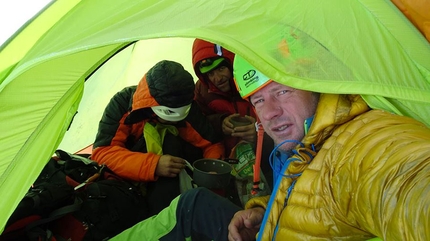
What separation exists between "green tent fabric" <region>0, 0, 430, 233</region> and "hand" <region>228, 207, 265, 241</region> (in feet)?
1.49

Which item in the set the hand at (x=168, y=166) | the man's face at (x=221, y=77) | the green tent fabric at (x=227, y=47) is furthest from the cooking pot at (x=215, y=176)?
the green tent fabric at (x=227, y=47)

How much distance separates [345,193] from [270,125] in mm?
455

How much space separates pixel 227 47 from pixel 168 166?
888 mm

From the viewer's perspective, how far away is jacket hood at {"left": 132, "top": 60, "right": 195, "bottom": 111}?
1.65 meters

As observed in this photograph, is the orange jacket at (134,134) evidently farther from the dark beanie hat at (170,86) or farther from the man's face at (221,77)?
the man's face at (221,77)

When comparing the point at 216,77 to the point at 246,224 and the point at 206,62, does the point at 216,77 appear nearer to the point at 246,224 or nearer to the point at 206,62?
the point at 206,62

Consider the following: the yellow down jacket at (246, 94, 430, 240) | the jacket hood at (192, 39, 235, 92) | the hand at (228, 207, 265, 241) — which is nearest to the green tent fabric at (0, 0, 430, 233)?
the yellow down jacket at (246, 94, 430, 240)

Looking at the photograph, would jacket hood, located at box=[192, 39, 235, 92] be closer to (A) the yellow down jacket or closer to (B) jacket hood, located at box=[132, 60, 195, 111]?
(B) jacket hood, located at box=[132, 60, 195, 111]

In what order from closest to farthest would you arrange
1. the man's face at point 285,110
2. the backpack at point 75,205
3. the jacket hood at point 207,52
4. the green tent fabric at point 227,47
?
the green tent fabric at point 227,47, the man's face at point 285,110, the backpack at point 75,205, the jacket hood at point 207,52

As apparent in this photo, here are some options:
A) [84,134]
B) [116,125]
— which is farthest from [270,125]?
[84,134]

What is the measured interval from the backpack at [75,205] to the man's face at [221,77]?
0.63 metres

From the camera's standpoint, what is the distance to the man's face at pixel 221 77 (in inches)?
77.5

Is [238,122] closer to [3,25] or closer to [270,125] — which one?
[270,125]

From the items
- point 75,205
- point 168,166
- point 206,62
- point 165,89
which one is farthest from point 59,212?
point 206,62
